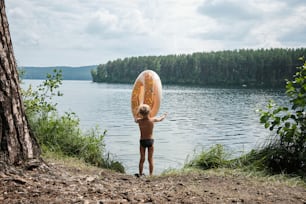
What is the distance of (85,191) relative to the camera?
3.98 m

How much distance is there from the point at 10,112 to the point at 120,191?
1.47m

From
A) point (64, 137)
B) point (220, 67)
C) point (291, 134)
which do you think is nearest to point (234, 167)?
point (291, 134)

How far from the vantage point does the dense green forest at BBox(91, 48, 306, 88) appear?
8994 cm

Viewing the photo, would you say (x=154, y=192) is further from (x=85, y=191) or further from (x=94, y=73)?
(x=94, y=73)

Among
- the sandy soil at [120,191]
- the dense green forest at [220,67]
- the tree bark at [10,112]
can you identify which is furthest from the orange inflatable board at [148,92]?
the dense green forest at [220,67]

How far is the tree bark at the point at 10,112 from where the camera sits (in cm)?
416

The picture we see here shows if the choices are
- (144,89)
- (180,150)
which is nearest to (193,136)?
(180,150)

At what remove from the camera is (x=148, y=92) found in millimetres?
8438

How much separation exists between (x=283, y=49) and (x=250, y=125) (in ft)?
270

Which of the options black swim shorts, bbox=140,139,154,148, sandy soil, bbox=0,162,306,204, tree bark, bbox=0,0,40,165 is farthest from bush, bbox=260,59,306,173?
tree bark, bbox=0,0,40,165

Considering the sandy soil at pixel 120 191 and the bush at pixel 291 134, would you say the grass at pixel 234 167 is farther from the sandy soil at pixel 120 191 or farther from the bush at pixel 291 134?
the sandy soil at pixel 120 191

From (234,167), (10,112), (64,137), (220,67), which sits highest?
(220,67)

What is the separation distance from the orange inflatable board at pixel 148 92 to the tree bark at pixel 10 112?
381 centimetres

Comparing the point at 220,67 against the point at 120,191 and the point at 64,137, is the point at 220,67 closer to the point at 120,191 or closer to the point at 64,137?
the point at 64,137
